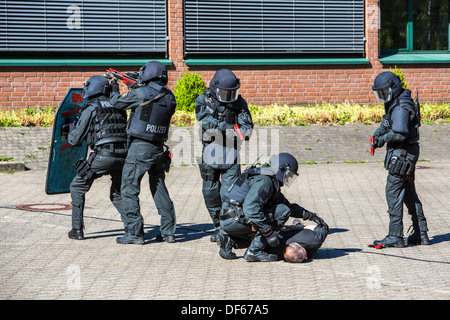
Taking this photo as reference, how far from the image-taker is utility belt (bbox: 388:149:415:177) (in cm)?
744

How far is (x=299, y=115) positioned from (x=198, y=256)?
1004 centimetres

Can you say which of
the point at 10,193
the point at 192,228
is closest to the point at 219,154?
the point at 192,228

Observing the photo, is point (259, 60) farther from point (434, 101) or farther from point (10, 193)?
point (10, 193)

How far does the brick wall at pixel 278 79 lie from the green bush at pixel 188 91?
1202 millimetres

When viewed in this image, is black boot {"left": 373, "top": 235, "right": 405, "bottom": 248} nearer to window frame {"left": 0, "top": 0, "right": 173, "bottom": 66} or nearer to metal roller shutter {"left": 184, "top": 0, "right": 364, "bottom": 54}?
window frame {"left": 0, "top": 0, "right": 173, "bottom": 66}

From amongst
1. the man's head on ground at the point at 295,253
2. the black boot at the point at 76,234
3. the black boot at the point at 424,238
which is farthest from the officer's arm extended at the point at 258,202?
the black boot at the point at 76,234

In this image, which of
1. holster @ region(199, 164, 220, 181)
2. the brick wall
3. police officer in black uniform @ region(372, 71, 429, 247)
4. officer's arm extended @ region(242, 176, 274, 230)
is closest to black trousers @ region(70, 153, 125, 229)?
holster @ region(199, 164, 220, 181)

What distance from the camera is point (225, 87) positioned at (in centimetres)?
777

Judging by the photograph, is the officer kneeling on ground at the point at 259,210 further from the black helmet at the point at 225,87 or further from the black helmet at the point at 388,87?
the black helmet at the point at 388,87

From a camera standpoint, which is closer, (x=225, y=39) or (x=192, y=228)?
(x=192, y=228)

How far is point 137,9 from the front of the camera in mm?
18359

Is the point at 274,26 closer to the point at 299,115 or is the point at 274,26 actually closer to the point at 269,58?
the point at 269,58

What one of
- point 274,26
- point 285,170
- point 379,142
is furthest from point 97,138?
point 274,26
